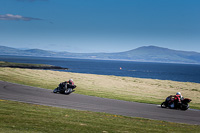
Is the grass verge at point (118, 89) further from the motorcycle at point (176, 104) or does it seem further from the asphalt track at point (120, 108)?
the asphalt track at point (120, 108)

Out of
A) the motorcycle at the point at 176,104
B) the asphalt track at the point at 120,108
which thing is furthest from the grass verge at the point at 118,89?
the asphalt track at the point at 120,108

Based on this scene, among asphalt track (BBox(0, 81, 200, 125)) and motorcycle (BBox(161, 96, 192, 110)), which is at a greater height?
motorcycle (BBox(161, 96, 192, 110))

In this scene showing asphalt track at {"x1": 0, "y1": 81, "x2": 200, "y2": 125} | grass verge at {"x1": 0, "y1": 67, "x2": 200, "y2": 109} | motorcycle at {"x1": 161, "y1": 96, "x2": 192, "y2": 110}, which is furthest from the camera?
grass verge at {"x1": 0, "y1": 67, "x2": 200, "y2": 109}

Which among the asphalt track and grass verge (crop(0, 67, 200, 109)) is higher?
grass verge (crop(0, 67, 200, 109))

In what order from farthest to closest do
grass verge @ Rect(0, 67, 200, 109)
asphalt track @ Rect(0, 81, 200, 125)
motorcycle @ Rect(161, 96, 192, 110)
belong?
grass verge @ Rect(0, 67, 200, 109) < motorcycle @ Rect(161, 96, 192, 110) < asphalt track @ Rect(0, 81, 200, 125)

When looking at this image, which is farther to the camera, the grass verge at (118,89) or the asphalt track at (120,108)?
the grass verge at (118,89)

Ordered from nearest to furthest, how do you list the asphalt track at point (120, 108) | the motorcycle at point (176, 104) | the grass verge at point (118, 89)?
the asphalt track at point (120, 108) < the motorcycle at point (176, 104) < the grass verge at point (118, 89)

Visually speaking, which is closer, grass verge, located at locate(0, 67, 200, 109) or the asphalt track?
the asphalt track

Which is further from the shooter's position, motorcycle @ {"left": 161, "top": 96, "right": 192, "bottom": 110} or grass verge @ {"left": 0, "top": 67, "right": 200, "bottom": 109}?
grass verge @ {"left": 0, "top": 67, "right": 200, "bottom": 109}

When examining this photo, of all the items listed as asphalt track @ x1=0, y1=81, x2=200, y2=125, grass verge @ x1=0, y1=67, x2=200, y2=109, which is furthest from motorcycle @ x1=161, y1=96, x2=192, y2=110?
grass verge @ x1=0, y1=67, x2=200, y2=109

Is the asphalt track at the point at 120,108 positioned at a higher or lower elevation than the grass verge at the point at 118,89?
lower

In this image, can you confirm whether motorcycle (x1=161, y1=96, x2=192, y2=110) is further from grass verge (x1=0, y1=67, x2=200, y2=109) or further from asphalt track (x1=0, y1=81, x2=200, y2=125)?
grass verge (x1=0, y1=67, x2=200, y2=109)

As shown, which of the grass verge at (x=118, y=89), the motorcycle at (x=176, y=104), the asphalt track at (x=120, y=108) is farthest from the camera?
the grass verge at (x=118, y=89)

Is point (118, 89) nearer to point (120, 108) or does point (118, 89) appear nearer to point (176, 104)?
point (176, 104)
